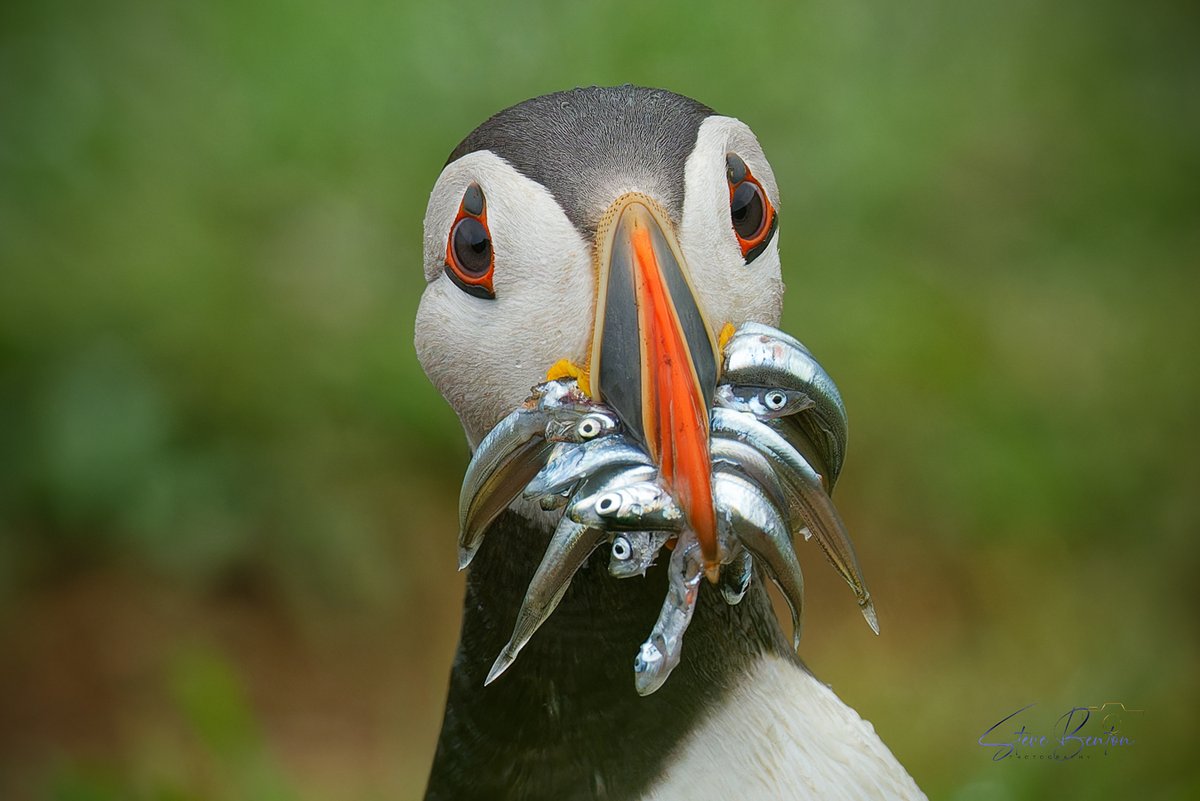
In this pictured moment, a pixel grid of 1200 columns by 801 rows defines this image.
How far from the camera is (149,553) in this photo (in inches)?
143

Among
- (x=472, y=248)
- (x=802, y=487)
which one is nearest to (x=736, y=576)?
(x=802, y=487)

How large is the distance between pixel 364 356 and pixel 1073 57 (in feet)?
8.89

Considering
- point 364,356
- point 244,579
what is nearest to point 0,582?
point 244,579

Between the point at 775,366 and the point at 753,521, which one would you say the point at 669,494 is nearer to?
the point at 753,521

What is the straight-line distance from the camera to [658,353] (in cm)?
141

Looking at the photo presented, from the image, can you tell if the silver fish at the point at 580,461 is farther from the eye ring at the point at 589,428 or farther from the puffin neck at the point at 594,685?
the puffin neck at the point at 594,685

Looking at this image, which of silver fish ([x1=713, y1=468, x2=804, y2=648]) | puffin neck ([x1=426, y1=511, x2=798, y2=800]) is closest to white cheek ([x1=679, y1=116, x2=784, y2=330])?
silver fish ([x1=713, y1=468, x2=804, y2=648])

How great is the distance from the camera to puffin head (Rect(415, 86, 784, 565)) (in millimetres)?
1435

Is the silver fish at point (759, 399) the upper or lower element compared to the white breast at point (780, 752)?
upper

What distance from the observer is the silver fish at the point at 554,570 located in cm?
143

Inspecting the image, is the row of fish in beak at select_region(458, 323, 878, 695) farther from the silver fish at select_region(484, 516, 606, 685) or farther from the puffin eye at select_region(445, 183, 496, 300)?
the puffin eye at select_region(445, 183, 496, 300)

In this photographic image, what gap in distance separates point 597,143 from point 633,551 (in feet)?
1.74

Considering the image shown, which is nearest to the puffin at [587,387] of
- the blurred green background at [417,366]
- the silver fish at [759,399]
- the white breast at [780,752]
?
the white breast at [780,752]

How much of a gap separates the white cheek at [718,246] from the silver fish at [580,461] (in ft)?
0.68
